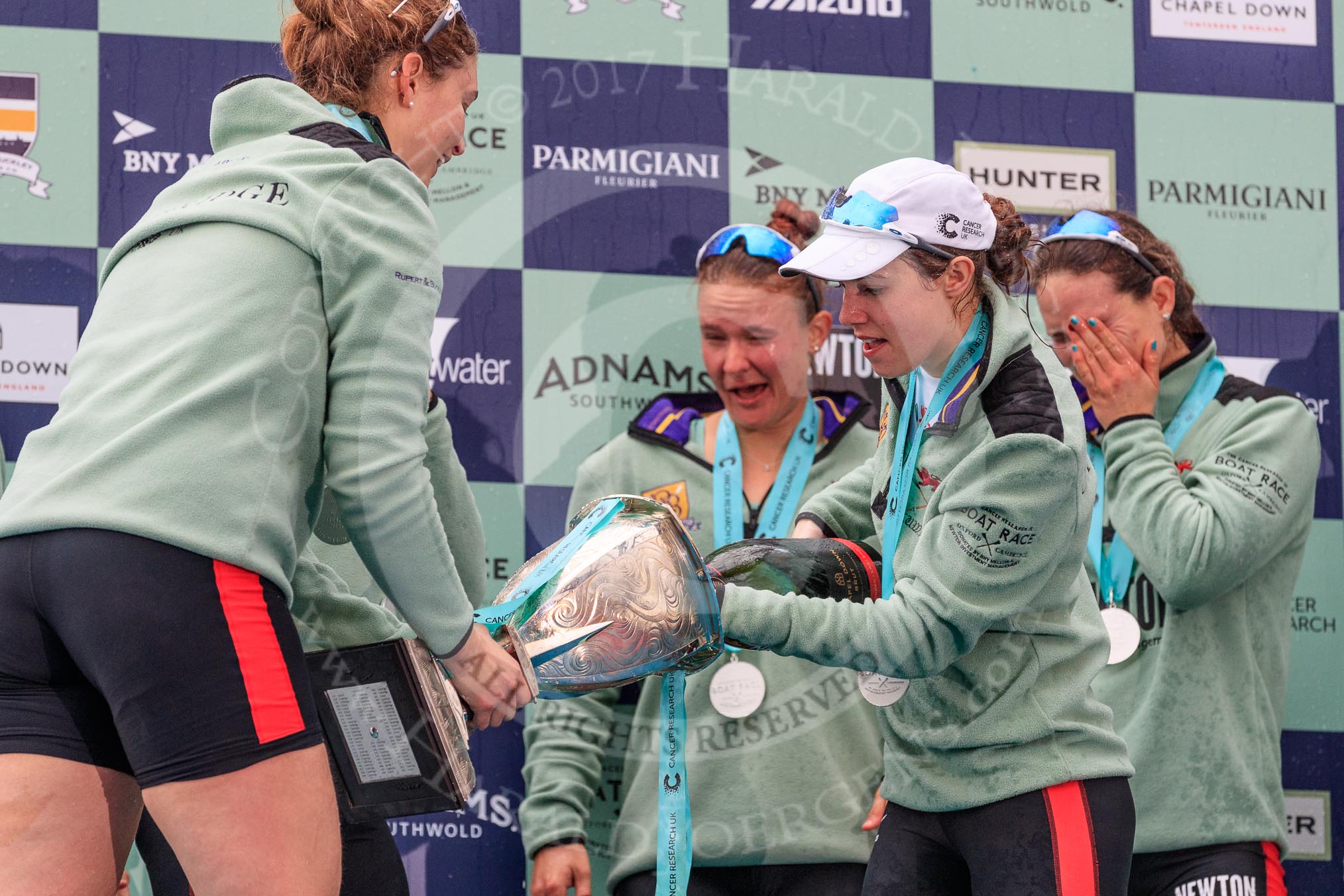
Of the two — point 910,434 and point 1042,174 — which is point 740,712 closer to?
point 910,434

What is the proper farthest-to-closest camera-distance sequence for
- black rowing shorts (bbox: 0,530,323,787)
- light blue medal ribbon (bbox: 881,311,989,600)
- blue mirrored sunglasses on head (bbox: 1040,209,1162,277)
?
1. blue mirrored sunglasses on head (bbox: 1040,209,1162,277)
2. light blue medal ribbon (bbox: 881,311,989,600)
3. black rowing shorts (bbox: 0,530,323,787)

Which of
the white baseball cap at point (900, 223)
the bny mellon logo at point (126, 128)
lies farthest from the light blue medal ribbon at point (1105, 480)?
the bny mellon logo at point (126, 128)

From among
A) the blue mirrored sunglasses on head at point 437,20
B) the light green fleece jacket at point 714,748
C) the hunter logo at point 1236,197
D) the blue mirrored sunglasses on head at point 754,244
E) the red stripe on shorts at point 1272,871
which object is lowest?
the red stripe on shorts at point 1272,871

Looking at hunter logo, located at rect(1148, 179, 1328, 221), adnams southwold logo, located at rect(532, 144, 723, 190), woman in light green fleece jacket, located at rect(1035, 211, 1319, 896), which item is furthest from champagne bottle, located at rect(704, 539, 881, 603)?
hunter logo, located at rect(1148, 179, 1328, 221)

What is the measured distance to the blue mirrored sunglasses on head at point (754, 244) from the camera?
9.18ft

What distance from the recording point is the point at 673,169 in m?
3.15

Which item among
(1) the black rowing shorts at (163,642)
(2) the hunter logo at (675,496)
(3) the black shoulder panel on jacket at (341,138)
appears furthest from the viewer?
(2) the hunter logo at (675,496)

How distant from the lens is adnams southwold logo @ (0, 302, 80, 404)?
291 cm

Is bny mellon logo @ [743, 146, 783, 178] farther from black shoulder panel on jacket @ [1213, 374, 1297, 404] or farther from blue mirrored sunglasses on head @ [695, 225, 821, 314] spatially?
black shoulder panel on jacket @ [1213, 374, 1297, 404]

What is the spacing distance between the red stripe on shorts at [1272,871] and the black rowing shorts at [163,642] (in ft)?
5.96

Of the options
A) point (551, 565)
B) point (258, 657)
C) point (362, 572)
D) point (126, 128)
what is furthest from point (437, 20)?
point (126, 128)

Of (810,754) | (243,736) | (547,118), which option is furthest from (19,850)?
(547,118)

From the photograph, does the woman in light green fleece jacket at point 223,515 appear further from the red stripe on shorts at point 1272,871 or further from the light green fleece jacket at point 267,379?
the red stripe on shorts at point 1272,871

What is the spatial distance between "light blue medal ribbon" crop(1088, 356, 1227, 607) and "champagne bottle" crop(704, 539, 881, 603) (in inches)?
32.7
